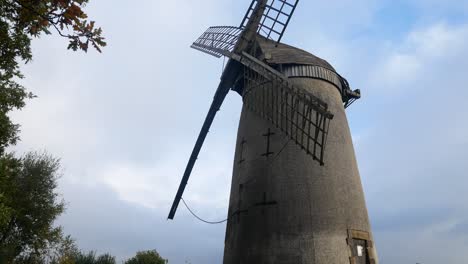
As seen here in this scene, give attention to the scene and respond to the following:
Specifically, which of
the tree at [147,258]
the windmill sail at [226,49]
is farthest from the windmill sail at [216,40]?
the tree at [147,258]

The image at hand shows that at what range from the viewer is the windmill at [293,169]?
396 inches

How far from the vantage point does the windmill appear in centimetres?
1006

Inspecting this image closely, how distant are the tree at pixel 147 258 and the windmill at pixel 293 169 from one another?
2395cm

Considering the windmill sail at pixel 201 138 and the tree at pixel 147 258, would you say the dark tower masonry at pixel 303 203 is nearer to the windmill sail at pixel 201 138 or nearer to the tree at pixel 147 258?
the windmill sail at pixel 201 138

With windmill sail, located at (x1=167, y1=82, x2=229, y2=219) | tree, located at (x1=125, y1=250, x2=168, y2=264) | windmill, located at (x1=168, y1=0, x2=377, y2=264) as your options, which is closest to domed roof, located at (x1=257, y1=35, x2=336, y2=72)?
windmill, located at (x1=168, y1=0, x2=377, y2=264)

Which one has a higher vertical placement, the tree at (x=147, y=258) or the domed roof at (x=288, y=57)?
the domed roof at (x=288, y=57)

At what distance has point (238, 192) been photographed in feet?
41.0

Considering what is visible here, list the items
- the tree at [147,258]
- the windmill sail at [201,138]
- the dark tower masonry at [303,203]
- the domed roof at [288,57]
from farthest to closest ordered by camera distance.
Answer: the tree at [147,258] < the windmill sail at [201,138] < the domed roof at [288,57] < the dark tower masonry at [303,203]

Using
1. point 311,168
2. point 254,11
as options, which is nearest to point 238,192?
point 311,168

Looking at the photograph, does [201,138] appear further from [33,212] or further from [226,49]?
[33,212]

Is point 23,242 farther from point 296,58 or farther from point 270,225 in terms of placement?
point 296,58

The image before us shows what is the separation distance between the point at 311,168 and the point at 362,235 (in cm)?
255

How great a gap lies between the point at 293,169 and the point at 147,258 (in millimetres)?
27100

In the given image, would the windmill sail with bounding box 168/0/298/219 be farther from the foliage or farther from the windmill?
the foliage
